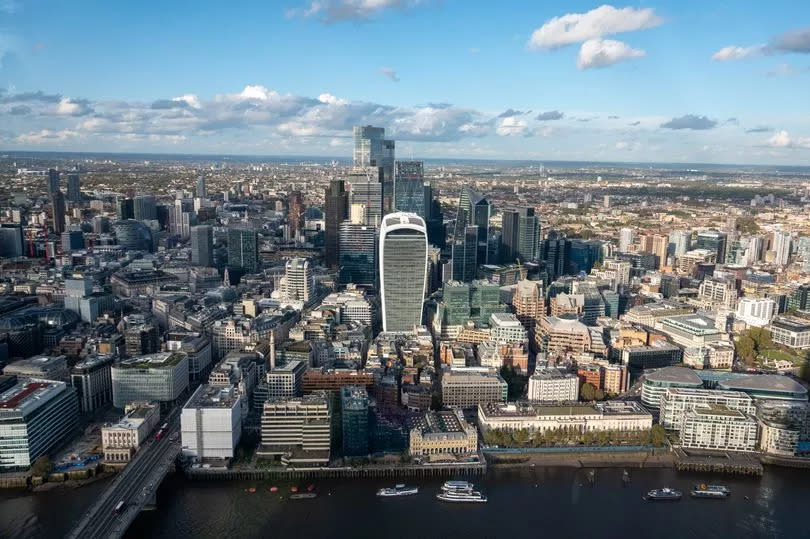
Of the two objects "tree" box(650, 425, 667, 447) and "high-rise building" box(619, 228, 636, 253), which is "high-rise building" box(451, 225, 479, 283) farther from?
"tree" box(650, 425, 667, 447)

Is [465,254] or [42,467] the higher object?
[465,254]

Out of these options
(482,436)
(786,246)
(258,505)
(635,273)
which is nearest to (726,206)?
(786,246)

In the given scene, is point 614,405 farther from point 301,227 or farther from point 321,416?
point 301,227

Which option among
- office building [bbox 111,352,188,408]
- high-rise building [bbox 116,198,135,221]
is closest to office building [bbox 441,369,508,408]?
office building [bbox 111,352,188,408]

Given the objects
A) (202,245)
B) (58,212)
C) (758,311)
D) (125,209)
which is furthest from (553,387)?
(125,209)

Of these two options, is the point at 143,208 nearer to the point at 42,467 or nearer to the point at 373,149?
the point at 373,149

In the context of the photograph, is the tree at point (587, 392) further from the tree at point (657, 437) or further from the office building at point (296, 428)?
the office building at point (296, 428)

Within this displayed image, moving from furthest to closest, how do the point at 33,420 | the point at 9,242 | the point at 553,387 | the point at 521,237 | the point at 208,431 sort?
1. the point at 521,237
2. the point at 9,242
3. the point at 553,387
4. the point at 208,431
5. the point at 33,420
